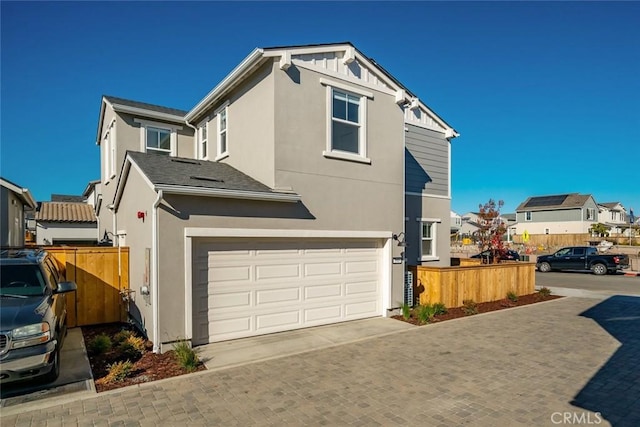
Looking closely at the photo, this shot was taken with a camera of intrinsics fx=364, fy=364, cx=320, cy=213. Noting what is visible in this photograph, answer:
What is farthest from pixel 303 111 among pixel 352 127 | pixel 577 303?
pixel 577 303

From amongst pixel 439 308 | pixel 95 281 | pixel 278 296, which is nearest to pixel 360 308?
pixel 439 308

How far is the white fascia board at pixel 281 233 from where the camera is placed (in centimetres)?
724

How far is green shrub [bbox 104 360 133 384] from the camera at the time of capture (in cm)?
550

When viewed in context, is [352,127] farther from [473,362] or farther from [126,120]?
[126,120]

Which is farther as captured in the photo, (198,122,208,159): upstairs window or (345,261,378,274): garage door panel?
(198,122,208,159): upstairs window

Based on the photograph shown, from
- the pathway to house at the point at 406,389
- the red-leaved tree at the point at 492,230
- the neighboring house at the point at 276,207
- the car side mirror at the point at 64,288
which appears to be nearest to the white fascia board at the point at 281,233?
the neighboring house at the point at 276,207

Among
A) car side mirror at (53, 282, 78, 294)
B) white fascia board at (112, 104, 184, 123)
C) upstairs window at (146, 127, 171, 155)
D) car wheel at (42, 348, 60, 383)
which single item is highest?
white fascia board at (112, 104, 184, 123)

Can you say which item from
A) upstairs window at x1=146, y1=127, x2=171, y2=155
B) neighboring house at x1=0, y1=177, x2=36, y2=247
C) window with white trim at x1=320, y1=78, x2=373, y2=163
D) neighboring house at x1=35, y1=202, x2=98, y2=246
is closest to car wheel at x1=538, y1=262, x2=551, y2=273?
window with white trim at x1=320, y1=78, x2=373, y2=163

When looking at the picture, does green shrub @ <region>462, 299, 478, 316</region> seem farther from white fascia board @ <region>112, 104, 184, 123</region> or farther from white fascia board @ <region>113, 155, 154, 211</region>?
white fascia board @ <region>112, 104, 184, 123</region>

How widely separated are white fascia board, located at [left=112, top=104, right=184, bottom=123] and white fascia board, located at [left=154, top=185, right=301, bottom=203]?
7737mm

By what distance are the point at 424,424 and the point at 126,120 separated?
13.5 metres

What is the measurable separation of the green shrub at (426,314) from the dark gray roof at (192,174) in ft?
16.7

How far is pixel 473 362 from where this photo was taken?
6.58 metres

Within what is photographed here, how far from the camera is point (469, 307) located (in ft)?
35.4
